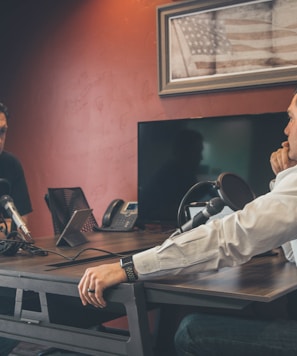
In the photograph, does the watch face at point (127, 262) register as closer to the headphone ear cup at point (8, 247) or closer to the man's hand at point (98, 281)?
the man's hand at point (98, 281)

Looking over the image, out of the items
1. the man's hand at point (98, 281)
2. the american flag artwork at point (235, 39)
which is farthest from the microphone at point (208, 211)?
the american flag artwork at point (235, 39)

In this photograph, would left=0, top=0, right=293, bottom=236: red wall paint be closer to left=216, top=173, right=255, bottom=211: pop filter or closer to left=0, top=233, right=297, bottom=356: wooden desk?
left=216, top=173, right=255, bottom=211: pop filter

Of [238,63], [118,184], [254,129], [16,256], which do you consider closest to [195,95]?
[238,63]

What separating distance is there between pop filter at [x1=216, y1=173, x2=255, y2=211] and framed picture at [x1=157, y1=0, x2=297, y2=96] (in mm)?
933

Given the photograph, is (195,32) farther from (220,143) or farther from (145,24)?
(220,143)

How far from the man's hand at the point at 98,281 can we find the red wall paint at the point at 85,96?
1.55 m

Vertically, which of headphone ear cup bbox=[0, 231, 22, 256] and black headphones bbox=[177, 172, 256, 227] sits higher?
black headphones bbox=[177, 172, 256, 227]

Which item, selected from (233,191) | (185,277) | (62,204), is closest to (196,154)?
(62,204)

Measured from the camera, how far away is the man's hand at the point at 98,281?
154cm

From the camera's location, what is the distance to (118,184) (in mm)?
3316

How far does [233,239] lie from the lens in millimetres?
1508

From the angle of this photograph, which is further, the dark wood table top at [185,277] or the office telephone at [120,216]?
the office telephone at [120,216]

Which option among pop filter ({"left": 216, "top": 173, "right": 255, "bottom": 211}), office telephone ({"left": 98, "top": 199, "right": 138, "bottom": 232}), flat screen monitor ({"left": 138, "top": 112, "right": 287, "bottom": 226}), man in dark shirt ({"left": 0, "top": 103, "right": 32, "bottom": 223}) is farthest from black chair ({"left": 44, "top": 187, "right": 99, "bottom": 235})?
pop filter ({"left": 216, "top": 173, "right": 255, "bottom": 211})

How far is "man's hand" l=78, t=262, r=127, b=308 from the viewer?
154 cm
